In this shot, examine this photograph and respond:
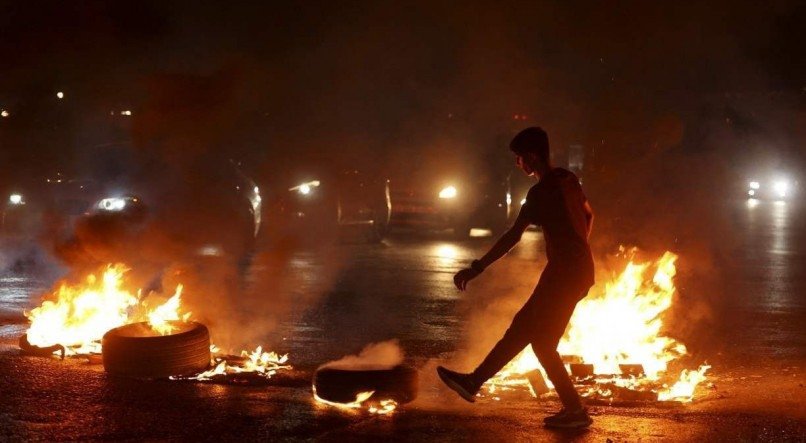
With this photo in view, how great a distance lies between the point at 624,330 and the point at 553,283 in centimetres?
189

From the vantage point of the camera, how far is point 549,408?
19.6 feet

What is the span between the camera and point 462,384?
555 cm

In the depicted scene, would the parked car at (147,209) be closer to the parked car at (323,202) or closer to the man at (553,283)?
the parked car at (323,202)

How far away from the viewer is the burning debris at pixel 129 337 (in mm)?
6477

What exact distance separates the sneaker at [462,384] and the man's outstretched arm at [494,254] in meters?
0.59

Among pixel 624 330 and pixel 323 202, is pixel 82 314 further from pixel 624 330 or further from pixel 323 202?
pixel 323 202

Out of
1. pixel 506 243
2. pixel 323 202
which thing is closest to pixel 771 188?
pixel 323 202

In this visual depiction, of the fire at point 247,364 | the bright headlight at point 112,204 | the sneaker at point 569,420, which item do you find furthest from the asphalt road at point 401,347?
the bright headlight at point 112,204

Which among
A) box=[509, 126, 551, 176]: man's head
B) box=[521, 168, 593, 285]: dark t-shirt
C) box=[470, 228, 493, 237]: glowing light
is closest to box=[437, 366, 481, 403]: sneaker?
box=[521, 168, 593, 285]: dark t-shirt

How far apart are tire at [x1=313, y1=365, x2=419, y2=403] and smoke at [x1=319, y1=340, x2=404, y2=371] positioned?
0.14 metres

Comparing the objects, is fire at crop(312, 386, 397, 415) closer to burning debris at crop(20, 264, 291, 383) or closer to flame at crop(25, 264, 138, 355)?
burning debris at crop(20, 264, 291, 383)

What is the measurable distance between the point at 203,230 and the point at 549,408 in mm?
10414

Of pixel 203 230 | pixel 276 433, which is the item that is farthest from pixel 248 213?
pixel 276 433

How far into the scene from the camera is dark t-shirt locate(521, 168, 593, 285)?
17.8 ft
